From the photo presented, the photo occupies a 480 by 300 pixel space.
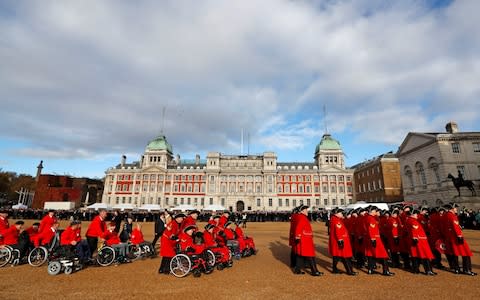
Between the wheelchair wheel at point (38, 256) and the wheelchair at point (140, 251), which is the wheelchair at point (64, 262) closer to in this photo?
the wheelchair wheel at point (38, 256)

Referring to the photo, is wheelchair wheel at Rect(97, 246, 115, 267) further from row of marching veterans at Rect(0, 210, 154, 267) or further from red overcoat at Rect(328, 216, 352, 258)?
red overcoat at Rect(328, 216, 352, 258)

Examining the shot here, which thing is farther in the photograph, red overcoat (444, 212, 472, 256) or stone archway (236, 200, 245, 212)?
stone archway (236, 200, 245, 212)

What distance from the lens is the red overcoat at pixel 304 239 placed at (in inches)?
283

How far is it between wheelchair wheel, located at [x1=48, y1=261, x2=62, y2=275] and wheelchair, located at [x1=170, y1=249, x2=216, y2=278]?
327 centimetres

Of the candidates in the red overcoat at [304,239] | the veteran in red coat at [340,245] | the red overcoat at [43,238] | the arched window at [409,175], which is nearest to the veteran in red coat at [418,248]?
the veteran in red coat at [340,245]

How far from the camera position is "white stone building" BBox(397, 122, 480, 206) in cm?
2720

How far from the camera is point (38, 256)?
27.5 ft

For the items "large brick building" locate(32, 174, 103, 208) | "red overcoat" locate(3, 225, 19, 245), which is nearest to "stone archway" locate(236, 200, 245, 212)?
"large brick building" locate(32, 174, 103, 208)

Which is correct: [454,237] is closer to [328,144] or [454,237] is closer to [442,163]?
[442,163]

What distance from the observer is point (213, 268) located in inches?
303

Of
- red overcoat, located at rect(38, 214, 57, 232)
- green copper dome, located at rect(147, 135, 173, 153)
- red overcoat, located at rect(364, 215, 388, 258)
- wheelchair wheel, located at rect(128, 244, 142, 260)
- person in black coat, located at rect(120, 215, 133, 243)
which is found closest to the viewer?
red overcoat, located at rect(364, 215, 388, 258)

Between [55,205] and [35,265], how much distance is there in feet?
163

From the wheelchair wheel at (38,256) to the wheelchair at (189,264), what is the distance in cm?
476

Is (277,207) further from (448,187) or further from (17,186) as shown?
(17,186)
